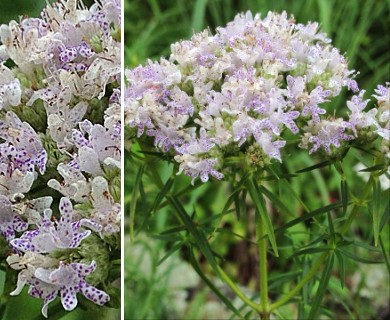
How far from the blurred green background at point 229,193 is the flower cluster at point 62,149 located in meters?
0.55

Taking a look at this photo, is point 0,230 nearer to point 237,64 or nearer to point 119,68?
point 119,68

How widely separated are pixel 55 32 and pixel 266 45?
0.20 meters

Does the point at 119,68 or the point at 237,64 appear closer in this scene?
the point at 119,68

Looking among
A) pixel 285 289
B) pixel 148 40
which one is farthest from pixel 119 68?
pixel 148 40

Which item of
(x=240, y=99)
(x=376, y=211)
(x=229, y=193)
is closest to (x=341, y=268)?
(x=376, y=211)

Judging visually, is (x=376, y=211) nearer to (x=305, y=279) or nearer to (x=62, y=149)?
(x=305, y=279)

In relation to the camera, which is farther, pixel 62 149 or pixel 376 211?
pixel 376 211

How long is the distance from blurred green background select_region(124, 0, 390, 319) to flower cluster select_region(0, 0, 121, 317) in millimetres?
552

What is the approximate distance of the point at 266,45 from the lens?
78cm

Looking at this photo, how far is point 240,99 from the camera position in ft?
2.35

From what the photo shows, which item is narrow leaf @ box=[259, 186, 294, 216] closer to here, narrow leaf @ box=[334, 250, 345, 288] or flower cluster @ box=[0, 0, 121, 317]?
narrow leaf @ box=[334, 250, 345, 288]

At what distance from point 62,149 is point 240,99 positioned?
0.17 meters

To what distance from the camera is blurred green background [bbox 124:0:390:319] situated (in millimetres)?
1377

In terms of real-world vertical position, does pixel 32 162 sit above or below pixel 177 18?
below
